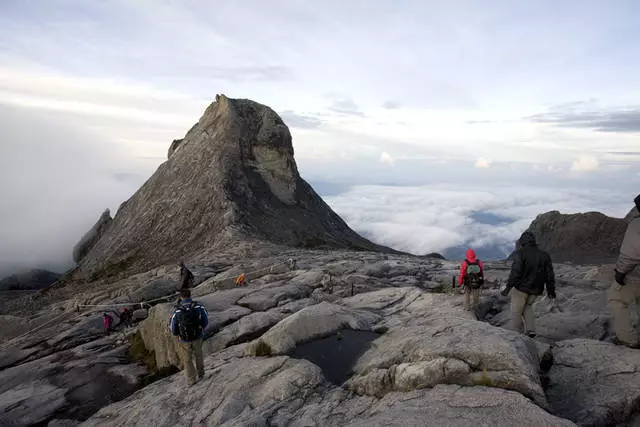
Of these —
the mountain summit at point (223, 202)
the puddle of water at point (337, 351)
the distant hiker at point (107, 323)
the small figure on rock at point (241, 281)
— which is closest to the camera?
the puddle of water at point (337, 351)

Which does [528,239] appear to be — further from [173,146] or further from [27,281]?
[27,281]

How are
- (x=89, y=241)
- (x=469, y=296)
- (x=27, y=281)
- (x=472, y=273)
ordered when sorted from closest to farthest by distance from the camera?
(x=472, y=273) → (x=469, y=296) → (x=89, y=241) → (x=27, y=281)

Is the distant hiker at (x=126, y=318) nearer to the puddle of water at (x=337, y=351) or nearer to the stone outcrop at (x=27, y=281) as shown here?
the puddle of water at (x=337, y=351)

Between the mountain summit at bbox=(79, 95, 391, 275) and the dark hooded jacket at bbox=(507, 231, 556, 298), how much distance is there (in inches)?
1695

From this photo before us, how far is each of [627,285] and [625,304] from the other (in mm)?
579

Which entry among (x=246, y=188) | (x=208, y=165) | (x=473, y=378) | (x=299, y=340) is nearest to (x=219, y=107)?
(x=208, y=165)

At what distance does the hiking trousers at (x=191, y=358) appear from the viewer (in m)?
15.5

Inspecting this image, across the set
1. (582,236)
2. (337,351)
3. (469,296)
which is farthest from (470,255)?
(582,236)

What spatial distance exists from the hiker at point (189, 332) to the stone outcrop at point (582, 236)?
65578 mm

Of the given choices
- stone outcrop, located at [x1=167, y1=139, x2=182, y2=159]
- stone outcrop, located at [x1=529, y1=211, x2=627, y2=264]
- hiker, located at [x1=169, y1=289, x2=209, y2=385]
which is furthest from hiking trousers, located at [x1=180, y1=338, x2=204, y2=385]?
stone outcrop, located at [x1=167, y1=139, x2=182, y2=159]

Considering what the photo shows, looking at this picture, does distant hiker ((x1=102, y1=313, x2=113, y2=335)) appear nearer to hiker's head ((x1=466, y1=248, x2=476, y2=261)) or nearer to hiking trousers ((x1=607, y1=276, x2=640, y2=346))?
hiker's head ((x1=466, y1=248, x2=476, y2=261))

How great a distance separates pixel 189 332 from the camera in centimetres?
1558

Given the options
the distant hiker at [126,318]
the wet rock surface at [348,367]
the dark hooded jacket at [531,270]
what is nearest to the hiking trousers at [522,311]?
the dark hooded jacket at [531,270]

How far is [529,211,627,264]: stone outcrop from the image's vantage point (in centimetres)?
7038
